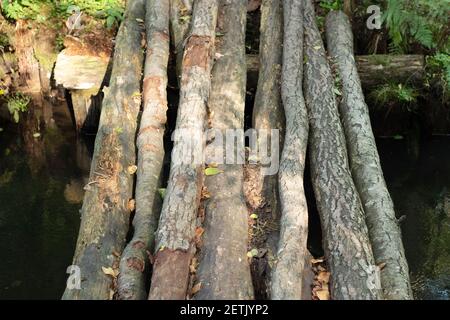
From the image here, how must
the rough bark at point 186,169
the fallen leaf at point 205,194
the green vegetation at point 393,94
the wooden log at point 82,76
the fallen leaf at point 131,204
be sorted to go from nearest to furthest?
the rough bark at point 186,169, the fallen leaf at point 205,194, the fallen leaf at point 131,204, the green vegetation at point 393,94, the wooden log at point 82,76

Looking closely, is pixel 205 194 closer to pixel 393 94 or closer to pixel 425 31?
pixel 393 94

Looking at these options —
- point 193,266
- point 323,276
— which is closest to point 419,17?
point 323,276

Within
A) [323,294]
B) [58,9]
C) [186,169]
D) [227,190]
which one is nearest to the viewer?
→ [323,294]

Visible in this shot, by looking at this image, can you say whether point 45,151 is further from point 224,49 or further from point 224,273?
point 224,273

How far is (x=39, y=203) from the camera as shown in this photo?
23.6 feet

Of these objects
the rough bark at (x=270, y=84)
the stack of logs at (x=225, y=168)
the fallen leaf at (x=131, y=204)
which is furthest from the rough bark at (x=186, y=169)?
the rough bark at (x=270, y=84)

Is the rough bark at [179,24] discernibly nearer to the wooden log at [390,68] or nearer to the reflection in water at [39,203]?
the wooden log at [390,68]

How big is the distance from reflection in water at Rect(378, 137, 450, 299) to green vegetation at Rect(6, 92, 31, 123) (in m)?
5.62

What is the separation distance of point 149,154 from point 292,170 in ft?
5.17

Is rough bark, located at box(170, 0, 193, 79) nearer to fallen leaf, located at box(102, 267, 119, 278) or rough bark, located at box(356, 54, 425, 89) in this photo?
rough bark, located at box(356, 54, 425, 89)

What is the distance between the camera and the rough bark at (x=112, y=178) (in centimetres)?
468

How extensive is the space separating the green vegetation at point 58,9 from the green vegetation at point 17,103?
1222mm

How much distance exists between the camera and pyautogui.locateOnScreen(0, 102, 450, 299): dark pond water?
5.89 m
